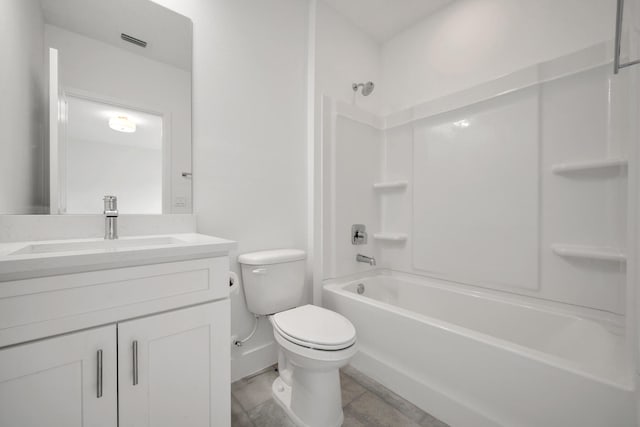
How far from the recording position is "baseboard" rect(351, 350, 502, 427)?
1.17 m

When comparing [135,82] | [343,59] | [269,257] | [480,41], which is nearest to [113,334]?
[269,257]

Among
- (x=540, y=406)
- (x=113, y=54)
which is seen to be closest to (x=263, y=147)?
(x=113, y=54)

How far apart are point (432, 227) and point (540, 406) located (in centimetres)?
118

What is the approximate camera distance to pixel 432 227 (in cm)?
198

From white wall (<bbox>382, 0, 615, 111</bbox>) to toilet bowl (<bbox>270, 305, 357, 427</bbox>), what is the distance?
189cm

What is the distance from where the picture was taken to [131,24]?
1.27m

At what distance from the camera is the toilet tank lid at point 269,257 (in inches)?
57.7

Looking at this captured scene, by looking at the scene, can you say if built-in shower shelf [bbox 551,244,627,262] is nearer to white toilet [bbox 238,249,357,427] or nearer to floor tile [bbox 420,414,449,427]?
floor tile [bbox 420,414,449,427]

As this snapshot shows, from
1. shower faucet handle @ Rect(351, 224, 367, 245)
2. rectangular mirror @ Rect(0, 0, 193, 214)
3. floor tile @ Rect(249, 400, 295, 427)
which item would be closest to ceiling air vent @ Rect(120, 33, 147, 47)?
rectangular mirror @ Rect(0, 0, 193, 214)

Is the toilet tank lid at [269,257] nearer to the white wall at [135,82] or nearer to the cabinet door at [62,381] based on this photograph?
the white wall at [135,82]

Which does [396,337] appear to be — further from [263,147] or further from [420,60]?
[420,60]

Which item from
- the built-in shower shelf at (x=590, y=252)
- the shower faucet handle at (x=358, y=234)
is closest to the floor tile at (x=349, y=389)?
the shower faucet handle at (x=358, y=234)

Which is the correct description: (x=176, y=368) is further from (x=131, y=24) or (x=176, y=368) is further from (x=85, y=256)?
(x=131, y=24)

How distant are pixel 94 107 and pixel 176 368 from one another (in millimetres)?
1201
